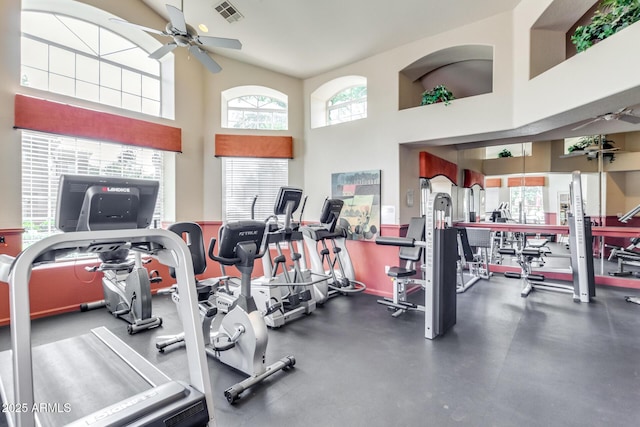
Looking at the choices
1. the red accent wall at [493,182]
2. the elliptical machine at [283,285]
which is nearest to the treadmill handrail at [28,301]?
the elliptical machine at [283,285]

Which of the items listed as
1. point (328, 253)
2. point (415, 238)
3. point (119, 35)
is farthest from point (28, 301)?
point (119, 35)

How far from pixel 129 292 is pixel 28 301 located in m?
3.18

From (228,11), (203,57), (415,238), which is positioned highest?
(228,11)

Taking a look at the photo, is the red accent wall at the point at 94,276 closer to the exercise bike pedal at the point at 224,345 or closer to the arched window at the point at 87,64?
the arched window at the point at 87,64

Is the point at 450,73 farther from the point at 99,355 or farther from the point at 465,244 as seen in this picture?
the point at 99,355

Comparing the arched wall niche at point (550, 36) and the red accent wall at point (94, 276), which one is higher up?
the arched wall niche at point (550, 36)

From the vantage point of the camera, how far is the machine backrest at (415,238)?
4.28 meters

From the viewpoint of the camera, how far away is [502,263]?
22.0ft

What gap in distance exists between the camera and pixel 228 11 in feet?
14.0

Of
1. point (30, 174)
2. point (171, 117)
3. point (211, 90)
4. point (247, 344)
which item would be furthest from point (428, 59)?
point (30, 174)

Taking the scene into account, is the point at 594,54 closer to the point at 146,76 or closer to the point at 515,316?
the point at 515,316

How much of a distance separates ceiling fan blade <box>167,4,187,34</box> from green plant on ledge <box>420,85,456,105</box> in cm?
343

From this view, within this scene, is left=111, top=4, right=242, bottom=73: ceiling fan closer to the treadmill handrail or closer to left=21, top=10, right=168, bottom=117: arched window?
left=21, top=10, right=168, bottom=117: arched window

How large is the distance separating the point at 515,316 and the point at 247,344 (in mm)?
3486
